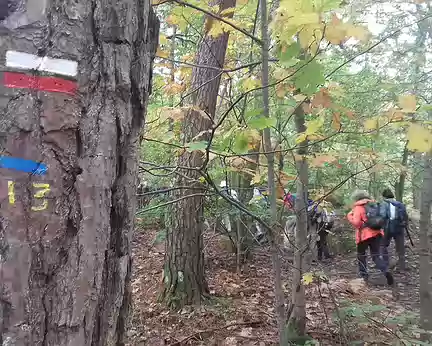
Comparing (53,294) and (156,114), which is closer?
(53,294)

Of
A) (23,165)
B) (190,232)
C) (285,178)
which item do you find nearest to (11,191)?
(23,165)

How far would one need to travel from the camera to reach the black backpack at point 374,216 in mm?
6051

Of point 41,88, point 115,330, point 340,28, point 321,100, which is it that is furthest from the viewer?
point 321,100

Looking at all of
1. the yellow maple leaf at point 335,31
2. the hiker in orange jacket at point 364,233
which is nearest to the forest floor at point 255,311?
the hiker in orange jacket at point 364,233

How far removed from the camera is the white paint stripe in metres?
0.80

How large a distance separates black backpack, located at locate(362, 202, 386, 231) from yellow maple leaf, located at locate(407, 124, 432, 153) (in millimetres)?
4396

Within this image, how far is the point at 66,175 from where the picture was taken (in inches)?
33.3

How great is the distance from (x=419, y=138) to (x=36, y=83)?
1.77 meters

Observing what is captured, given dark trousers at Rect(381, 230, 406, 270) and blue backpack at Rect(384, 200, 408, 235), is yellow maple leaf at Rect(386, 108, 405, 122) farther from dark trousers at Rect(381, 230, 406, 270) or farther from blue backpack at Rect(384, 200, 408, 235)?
blue backpack at Rect(384, 200, 408, 235)

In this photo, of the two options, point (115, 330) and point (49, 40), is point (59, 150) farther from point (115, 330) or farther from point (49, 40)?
point (115, 330)

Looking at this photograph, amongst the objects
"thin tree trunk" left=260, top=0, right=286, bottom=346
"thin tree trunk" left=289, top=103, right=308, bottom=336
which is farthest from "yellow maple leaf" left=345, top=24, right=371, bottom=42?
"thin tree trunk" left=289, top=103, right=308, bottom=336

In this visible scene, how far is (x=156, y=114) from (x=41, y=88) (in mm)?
2324

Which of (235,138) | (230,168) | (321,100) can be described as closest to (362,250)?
(230,168)

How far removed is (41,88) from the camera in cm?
82
